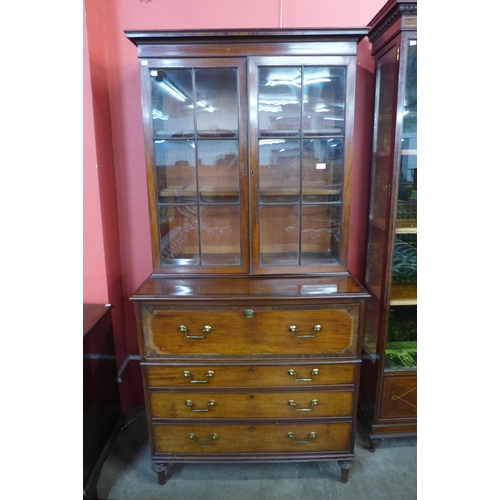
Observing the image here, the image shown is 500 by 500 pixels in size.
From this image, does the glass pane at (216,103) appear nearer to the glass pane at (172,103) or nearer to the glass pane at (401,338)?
the glass pane at (172,103)

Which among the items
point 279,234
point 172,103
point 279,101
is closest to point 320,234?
point 279,234

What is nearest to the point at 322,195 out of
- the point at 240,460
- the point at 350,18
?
the point at 350,18

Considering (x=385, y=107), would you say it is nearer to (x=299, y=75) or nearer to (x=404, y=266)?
(x=299, y=75)

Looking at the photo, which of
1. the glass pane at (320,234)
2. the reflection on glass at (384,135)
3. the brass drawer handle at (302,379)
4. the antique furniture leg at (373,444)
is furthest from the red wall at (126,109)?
the antique furniture leg at (373,444)

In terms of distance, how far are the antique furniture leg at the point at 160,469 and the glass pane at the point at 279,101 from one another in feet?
5.34

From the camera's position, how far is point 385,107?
5.22 ft

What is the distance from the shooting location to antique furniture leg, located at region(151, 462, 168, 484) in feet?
4.98

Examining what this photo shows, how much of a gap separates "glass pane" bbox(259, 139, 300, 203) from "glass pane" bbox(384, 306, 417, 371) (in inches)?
33.6

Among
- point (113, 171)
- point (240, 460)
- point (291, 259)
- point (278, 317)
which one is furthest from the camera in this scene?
point (113, 171)

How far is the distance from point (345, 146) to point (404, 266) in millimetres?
685

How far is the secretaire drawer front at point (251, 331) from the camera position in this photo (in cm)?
139

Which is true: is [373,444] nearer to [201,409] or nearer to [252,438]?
[252,438]

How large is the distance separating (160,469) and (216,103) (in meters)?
1.76

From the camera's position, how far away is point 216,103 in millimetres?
1536
